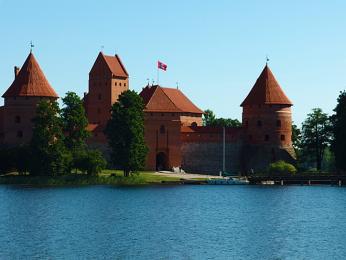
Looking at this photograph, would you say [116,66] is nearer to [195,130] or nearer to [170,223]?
[195,130]

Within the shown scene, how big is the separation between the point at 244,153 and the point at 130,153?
18.6m

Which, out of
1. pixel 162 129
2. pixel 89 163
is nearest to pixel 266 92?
pixel 162 129

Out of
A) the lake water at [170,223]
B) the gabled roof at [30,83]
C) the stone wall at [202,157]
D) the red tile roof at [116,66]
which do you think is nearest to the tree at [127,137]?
the lake water at [170,223]

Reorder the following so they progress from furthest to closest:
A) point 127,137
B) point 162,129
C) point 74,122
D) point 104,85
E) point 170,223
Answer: point 104,85 → point 162,129 → point 74,122 → point 127,137 → point 170,223

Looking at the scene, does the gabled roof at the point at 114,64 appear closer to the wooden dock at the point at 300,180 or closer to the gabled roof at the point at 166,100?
the gabled roof at the point at 166,100

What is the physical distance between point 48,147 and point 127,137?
6.97m

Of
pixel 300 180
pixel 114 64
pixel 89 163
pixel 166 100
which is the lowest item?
pixel 300 180

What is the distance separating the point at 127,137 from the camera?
7250cm

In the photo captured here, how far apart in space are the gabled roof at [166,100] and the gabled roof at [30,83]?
10104 millimetres

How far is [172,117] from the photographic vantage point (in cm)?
8538

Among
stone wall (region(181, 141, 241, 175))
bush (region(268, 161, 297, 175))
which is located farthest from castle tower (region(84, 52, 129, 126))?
bush (region(268, 161, 297, 175))

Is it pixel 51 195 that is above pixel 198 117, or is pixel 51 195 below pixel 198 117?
below

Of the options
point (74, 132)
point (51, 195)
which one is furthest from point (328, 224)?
point (74, 132)

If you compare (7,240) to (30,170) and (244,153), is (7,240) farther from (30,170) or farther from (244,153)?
(244,153)
